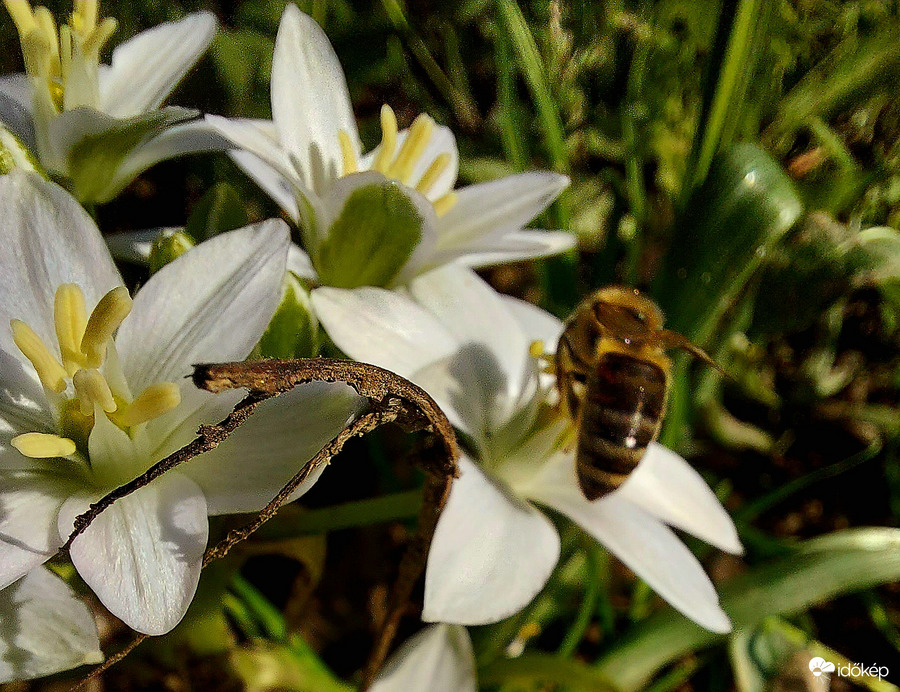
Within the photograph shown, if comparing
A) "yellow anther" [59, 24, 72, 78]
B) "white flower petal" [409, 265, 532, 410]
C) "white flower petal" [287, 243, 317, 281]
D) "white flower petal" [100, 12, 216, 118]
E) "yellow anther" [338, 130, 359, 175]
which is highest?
"yellow anther" [59, 24, 72, 78]

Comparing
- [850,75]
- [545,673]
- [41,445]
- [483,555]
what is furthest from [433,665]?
[850,75]

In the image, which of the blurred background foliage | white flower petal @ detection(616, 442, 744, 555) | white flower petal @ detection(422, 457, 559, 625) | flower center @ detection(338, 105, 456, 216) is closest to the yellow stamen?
the blurred background foliage

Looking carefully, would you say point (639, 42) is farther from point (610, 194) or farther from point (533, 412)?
point (533, 412)

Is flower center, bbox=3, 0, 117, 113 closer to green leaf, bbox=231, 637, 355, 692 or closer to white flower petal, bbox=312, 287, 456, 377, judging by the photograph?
white flower petal, bbox=312, 287, 456, 377

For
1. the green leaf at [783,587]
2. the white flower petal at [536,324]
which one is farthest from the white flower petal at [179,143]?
the green leaf at [783,587]

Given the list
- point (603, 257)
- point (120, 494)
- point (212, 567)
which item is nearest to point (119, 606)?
point (120, 494)

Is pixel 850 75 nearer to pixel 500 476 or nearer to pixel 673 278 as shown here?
pixel 673 278

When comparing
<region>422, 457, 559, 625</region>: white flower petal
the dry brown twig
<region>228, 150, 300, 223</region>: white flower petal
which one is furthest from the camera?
<region>228, 150, 300, 223</region>: white flower petal
